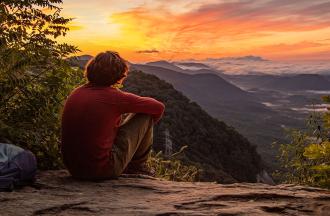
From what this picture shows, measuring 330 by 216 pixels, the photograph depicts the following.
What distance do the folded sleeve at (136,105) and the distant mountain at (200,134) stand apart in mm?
49244

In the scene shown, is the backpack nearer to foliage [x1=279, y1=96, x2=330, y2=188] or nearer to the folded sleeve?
the folded sleeve

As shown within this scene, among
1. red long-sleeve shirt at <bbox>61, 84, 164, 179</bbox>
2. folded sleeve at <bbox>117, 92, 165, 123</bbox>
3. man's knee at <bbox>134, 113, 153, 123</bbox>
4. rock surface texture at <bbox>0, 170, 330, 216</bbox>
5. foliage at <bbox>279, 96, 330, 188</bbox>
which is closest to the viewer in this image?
rock surface texture at <bbox>0, 170, 330, 216</bbox>

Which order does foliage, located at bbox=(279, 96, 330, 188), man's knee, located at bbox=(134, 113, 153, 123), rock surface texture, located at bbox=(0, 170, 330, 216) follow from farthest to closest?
→ foliage, located at bbox=(279, 96, 330, 188), man's knee, located at bbox=(134, 113, 153, 123), rock surface texture, located at bbox=(0, 170, 330, 216)

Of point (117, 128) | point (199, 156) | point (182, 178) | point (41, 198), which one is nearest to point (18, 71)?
point (117, 128)

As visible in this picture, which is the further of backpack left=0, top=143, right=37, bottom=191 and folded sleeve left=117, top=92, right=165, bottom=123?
folded sleeve left=117, top=92, right=165, bottom=123

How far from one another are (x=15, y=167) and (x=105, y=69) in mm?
1790

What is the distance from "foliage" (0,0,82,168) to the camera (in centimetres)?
711

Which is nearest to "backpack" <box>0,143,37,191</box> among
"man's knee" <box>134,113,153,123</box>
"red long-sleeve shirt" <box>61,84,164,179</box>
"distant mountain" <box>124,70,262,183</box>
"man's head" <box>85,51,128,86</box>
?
"red long-sleeve shirt" <box>61,84,164,179</box>

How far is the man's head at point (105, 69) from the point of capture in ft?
21.6

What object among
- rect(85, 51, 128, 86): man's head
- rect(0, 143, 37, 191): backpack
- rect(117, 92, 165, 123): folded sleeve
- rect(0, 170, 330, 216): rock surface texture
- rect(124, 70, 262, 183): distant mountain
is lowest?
rect(124, 70, 262, 183): distant mountain

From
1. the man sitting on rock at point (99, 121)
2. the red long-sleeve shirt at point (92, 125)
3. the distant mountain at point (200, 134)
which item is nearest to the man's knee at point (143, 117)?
the man sitting on rock at point (99, 121)

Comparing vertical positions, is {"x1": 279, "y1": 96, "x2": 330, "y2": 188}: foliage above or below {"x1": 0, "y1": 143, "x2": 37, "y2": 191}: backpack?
below

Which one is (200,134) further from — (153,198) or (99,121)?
(153,198)

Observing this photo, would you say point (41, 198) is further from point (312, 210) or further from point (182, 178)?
point (182, 178)
